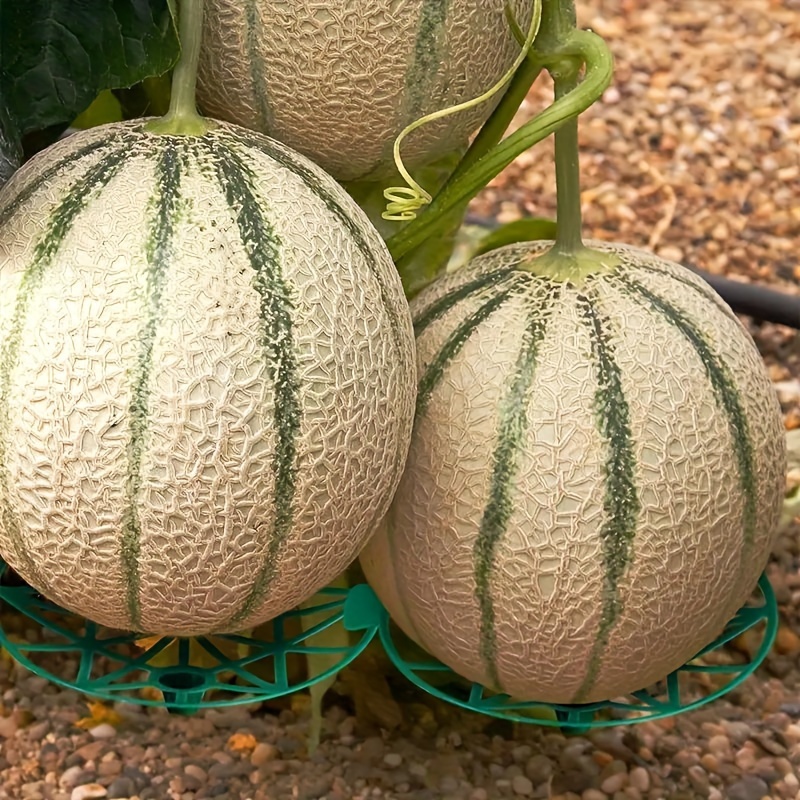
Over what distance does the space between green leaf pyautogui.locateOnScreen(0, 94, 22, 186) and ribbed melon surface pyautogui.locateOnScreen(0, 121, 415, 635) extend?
0.09ft

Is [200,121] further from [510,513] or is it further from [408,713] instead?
[408,713]

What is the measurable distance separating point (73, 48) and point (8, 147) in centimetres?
10

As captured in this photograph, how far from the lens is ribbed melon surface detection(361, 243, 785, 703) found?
95 centimetres

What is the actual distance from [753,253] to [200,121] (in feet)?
5.32

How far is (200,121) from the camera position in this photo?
905mm

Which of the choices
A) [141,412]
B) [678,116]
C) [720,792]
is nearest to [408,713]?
[720,792]

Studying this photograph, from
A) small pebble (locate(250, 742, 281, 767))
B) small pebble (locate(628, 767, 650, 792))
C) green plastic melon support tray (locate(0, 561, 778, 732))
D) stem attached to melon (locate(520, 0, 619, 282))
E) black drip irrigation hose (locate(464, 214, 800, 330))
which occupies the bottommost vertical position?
small pebble (locate(628, 767, 650, 792))

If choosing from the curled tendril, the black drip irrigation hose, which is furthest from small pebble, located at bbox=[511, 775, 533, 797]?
the black drip irrigation hose

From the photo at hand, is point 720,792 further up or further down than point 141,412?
further down

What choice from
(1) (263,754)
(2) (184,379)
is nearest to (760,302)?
(1) (263,754)

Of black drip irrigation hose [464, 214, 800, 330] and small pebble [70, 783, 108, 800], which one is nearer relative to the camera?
small pebble [70, 783, 108, 800]

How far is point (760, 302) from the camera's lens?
76.0 inches

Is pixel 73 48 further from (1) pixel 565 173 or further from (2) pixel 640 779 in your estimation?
(2) pixel 640 779

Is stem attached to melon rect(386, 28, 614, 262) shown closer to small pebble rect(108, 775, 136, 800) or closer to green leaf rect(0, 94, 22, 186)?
green leaf rect(0, 94, 22, 186)
